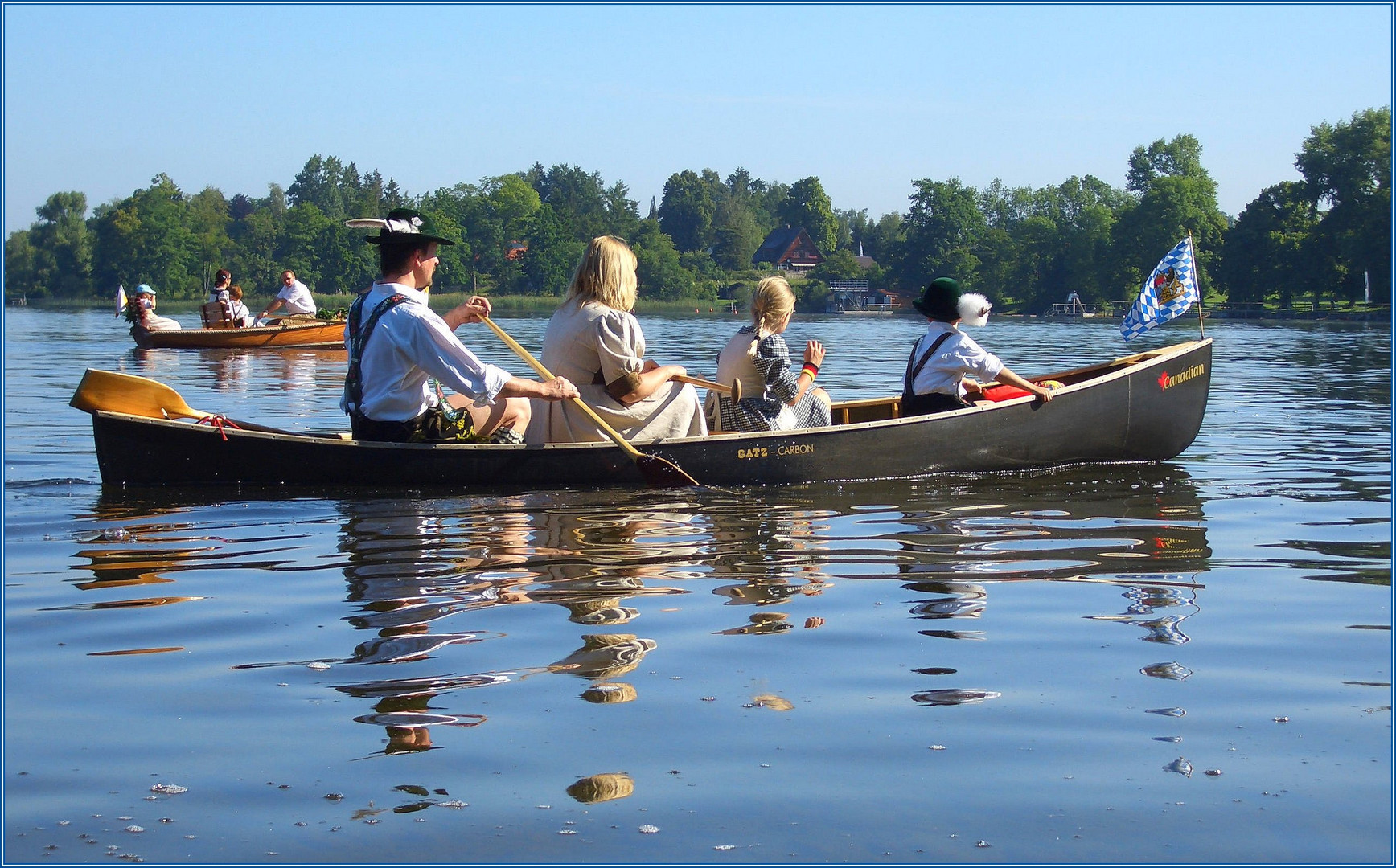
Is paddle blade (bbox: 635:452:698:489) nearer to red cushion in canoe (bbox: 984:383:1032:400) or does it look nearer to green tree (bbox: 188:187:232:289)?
red cushion in canoe (bbox: 984:383:1032:400)

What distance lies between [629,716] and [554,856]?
0.87 metres

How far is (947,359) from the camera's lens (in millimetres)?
9109

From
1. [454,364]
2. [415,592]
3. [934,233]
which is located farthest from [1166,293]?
[934,233]

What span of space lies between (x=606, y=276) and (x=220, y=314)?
1981cm

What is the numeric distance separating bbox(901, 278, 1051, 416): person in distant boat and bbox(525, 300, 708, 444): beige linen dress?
151 centimetres

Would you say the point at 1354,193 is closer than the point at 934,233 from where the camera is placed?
Yes

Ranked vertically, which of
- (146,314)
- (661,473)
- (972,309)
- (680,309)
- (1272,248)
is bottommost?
(661,473)

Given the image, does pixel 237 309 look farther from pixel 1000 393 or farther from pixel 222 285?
pixel 1000 393

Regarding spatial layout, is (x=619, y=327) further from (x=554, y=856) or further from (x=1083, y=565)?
(x=554, y=856)

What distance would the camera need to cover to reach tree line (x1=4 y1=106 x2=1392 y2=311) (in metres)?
63.8

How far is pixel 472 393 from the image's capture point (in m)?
7.08

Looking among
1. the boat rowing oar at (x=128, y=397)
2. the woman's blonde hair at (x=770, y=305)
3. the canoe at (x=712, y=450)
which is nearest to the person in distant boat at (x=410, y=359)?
the canoe at (x=712, y=450)

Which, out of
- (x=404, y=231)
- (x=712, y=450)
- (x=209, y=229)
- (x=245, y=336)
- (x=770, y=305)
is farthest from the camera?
(x=209, y=229)

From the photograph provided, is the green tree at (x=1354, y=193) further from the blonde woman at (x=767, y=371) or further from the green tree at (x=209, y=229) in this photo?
the green tree at (x=209, y=229)
